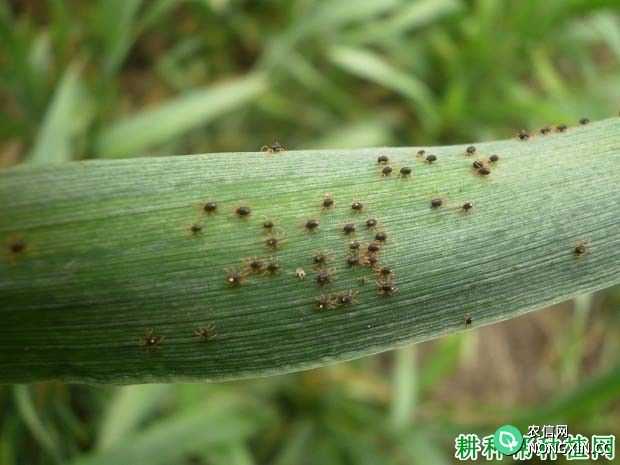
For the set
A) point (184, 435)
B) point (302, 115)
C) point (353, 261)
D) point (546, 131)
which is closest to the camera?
point (353, 261)

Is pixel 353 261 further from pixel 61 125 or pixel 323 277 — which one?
pixel 61 125

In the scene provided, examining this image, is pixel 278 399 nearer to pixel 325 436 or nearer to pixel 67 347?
pixel 325 436

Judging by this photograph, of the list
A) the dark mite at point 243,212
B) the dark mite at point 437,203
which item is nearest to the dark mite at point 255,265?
the dark mite at point 243,212

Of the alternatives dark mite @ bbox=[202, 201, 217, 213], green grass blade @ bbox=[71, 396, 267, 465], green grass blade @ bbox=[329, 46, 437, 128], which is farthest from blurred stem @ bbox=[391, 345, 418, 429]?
dark mite @ bbox=[202, 201, 217, 213]

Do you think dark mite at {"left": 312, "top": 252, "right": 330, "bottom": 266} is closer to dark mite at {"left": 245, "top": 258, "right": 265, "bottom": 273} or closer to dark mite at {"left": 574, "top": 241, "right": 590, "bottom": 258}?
dark mite at {"left": 245, "top": 258, "right": 265, "bottom": 273}

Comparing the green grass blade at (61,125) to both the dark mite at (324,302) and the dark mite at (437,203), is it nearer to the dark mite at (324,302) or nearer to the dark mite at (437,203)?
the dark mite at (324,302)

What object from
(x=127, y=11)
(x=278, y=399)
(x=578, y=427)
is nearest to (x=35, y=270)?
(x=127, y=11)

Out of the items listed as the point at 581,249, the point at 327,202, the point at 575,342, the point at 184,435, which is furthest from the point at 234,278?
the point at 575,342
